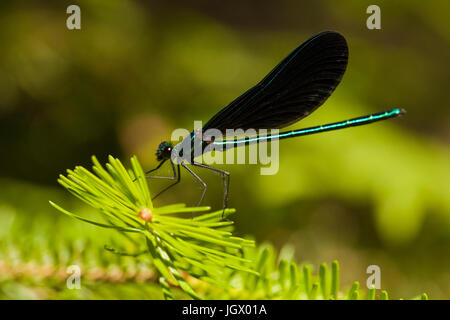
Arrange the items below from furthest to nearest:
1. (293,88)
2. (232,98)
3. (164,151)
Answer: (232,98) → (293,88) → (164,151)

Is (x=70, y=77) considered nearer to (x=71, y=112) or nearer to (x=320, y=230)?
(x=71, y=112)

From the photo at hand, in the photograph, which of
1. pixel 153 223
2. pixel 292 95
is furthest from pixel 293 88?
pixel 153 223

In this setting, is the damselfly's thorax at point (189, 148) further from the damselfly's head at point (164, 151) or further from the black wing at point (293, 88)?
the black wing at point (293, 88)

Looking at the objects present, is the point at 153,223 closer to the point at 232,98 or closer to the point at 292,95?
the point at 292,95

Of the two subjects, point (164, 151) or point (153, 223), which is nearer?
point (153, 223)

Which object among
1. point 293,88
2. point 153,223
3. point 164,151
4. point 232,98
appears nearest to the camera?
point 153,223
